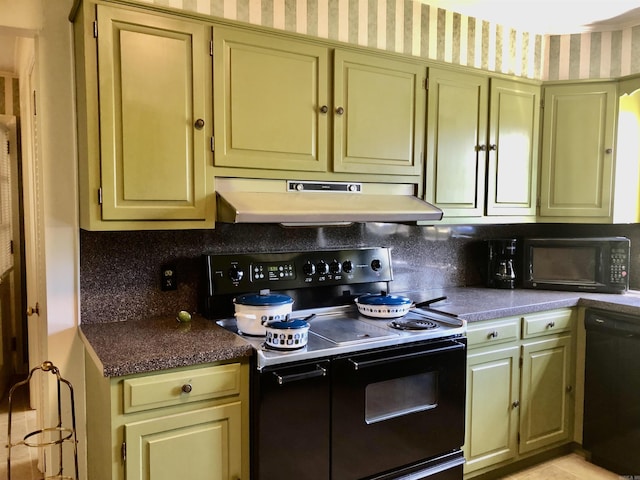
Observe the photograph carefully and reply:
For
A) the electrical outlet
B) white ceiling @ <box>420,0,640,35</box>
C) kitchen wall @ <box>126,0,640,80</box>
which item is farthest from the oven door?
white ceiling @ <box>420,0,640,35</box>

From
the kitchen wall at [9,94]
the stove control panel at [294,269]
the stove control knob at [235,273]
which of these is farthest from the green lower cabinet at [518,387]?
the kitchen wall at [9,94]

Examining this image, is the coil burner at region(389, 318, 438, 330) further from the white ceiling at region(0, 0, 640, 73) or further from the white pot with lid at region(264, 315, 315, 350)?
the white ceiling at region(0, 0, 640, 73)

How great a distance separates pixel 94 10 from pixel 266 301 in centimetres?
122

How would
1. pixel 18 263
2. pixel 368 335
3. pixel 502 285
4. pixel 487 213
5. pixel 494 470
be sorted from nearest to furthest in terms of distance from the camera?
pixel 368 335 < pixel 494 470 < pixel 487 213 < pixel 502 285 < pixel 18 263

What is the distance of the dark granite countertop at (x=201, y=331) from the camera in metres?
1.62

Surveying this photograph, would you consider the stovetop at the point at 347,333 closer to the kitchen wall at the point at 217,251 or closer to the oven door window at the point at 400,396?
the oven door window at the point at 400,396

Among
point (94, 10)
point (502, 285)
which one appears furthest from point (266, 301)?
point (502, 285)

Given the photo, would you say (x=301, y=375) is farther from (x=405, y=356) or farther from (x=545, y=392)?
(x=545, y=392)

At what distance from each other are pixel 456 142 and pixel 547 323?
105 cm

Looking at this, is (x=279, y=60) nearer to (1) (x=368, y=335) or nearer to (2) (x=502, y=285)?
(1) (x=368, y=335)

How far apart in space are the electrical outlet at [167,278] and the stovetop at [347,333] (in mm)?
273

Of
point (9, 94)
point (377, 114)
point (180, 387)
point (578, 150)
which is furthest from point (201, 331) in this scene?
point (9, 94)

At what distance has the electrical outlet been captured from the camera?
2.20 m

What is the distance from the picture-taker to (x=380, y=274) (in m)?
2.62
